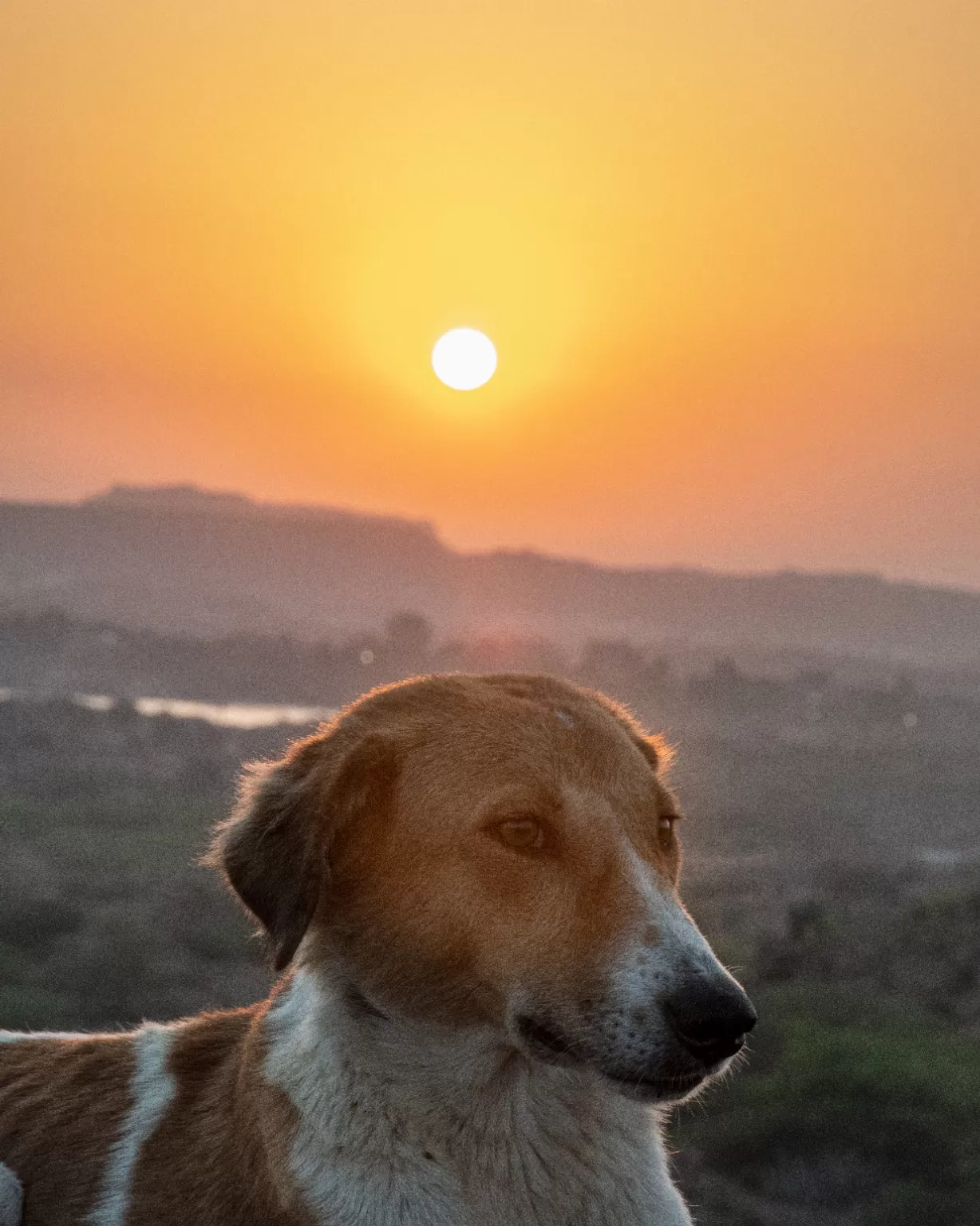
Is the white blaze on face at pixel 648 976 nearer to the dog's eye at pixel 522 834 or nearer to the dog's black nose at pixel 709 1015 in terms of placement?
the dog's black nose at pixel 709 1015

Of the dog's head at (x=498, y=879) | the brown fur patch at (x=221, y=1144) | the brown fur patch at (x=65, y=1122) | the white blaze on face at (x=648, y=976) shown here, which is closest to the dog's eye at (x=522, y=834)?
the dog's head at (x=498, y=879)

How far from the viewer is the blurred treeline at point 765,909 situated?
1145 centimetres

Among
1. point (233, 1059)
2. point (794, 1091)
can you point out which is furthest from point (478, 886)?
point (794, 1091)

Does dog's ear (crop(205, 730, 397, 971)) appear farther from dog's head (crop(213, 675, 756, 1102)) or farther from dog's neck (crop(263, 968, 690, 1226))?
dog's neck (crop(263, 968, 690, 1226))

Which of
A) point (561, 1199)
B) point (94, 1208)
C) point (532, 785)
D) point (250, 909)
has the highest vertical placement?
point (532, 785)

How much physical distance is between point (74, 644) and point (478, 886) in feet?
241

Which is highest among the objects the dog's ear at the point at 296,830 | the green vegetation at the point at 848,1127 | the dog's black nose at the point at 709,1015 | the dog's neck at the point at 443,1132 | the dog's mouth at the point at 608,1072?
the dog's ear at the point at 296,830

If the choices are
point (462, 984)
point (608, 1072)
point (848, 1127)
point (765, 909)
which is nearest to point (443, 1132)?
point (462, 984)

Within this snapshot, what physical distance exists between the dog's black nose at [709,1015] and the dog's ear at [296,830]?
1.21 metres

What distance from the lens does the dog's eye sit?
4.76 metres

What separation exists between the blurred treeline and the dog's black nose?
6521 millimetres

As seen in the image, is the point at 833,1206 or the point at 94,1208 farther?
the point at 833,1206

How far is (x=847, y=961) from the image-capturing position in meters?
17.8

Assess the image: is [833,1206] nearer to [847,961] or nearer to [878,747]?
[847,961]
